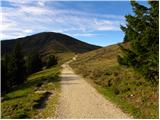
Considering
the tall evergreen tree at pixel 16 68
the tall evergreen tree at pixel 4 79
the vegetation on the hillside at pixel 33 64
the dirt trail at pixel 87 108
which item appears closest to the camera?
the dirt trail at pixel 87 108

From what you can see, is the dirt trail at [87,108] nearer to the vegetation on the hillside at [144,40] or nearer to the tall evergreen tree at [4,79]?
the vegetation on the hillside at [144,40]

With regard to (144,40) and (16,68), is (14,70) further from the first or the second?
(144,40)

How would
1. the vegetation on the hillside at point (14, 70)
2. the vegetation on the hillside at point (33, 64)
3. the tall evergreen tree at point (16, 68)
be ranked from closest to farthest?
1. the vegetation on the hillside at point (14, 70)
2. the tall evergreen tree at point (16, 68)
3. the vegetation on the hillside at point (33, 64)

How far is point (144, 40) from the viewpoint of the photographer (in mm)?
22359

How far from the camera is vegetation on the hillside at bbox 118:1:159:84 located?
21781mm

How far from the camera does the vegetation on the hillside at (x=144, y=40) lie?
21.8 metres

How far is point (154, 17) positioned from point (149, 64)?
3.35 m

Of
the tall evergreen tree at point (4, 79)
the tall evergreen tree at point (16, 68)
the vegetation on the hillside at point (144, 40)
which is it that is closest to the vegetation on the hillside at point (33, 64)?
the tall evergreen tree at point (16, 68)

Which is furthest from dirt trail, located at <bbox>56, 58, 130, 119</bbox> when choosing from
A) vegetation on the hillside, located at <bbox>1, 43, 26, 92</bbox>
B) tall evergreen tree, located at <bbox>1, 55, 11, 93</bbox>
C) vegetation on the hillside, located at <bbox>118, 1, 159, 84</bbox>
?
vegetation on the hillside, located at <bbox>1, 43, 26, 92</bbox>

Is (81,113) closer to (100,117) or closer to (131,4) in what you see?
A: (100,117)

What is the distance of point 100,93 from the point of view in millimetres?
30172

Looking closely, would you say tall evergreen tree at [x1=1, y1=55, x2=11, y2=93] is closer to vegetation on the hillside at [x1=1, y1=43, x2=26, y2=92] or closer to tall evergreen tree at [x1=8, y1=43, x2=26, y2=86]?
vegetation on the hillside at [x1=1, y1=43, x2=26, y2=92]

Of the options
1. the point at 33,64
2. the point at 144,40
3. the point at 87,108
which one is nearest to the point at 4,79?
the point at 87,108

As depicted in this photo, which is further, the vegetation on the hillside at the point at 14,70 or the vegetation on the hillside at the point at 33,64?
the vegetation on the hillside at the point at 33,64
